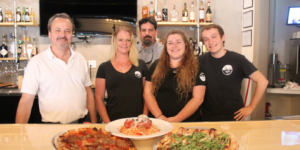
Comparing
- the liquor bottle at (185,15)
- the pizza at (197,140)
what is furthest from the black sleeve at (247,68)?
the liquor bottle at (185,15)

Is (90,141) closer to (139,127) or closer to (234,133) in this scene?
(139,127)

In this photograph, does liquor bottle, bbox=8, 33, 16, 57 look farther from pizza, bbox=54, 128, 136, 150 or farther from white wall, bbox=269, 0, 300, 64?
white wall, bbox=269, 0, 300, 64

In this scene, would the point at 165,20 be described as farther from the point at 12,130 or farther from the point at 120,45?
the point at 12,130

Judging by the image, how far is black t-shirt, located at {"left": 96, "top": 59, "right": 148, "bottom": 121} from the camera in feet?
6.07

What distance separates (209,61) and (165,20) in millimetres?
1662

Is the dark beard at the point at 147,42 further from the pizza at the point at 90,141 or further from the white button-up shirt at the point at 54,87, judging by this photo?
the pizza at the point at 90,141

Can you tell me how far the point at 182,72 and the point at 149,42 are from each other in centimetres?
97

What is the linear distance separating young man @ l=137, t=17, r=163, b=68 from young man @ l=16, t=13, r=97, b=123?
990 mm

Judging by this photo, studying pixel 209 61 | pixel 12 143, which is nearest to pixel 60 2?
pixel 209 61

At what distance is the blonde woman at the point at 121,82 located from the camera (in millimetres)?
1853

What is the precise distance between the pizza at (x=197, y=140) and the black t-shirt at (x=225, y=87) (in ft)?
2.85

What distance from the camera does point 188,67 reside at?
1.69 meters

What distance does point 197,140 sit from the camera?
97 centimetres

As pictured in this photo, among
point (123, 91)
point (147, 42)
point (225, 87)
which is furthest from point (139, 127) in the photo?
point (147, 42)
